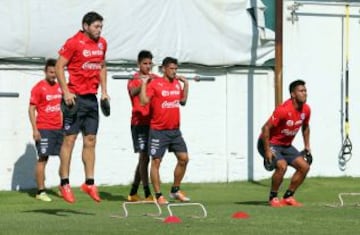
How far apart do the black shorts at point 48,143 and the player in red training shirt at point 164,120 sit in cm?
180

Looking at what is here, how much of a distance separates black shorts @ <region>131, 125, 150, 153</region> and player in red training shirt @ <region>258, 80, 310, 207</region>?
5.91ft

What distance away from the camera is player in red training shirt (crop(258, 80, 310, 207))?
15.4 meters

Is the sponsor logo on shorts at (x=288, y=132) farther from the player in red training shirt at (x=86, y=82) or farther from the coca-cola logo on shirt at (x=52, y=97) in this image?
the coca-cola logo on shirt at (x=52, y=97)

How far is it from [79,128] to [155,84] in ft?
7.85

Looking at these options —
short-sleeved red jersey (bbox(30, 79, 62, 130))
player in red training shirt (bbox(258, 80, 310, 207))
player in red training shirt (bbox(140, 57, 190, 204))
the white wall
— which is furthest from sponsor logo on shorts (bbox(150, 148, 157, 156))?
the white wall

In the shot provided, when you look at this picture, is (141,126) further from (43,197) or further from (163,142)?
(43,197)

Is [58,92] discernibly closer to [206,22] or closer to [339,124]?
[206,22]

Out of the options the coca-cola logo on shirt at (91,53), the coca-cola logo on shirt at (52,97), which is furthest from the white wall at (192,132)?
the coca-cola logo on shirt at (91,53)

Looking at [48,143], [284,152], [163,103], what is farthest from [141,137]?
[284,152]

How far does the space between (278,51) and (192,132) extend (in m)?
2.29

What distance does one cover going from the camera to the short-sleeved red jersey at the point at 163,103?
1582 centimetres

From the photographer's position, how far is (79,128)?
542 inches

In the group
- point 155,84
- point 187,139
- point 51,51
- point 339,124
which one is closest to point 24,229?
point 155,84

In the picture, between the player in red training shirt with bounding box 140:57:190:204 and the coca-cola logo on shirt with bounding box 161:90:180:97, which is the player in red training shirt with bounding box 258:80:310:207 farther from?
the coca-cola logo on shirt with bounding box 161:90:180:97
